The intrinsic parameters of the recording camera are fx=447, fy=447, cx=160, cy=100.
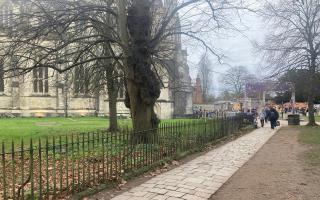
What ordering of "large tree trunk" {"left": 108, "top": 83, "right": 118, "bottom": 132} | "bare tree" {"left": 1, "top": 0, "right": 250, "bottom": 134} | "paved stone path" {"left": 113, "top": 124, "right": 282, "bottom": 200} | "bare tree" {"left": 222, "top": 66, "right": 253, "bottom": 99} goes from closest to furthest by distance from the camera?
"paved stone path" {"left": 113, "top": 124, "right": 282, "bottom": 200} → "bare tree" {"left": 1, "top": 0, "right": 250, "bottom": 134} → "large tree trunk" {"left": 108, "top": 83, "right": 118, "bottom": 132} → "bare tree" {"left": 222, "top": 66, "right": 253, "bottom": 99}

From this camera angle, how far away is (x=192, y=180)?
9.40 m

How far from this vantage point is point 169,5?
16.2 metres

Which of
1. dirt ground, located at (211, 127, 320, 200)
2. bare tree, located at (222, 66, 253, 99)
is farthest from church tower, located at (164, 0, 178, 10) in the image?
bare tree, located at (222, 66, 253, 99)

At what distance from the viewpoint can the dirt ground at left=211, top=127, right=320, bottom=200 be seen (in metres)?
8.21

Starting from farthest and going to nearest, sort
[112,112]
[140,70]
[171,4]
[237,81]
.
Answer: [237,81], [112,112], [171,4], [140,70]

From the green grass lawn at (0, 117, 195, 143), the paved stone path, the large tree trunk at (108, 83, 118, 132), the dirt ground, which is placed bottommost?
the dirt ground

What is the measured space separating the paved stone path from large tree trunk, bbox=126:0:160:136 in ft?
9.36

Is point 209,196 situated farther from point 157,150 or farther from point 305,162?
point 305,162

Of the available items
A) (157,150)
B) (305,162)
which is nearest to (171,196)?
(157,150)

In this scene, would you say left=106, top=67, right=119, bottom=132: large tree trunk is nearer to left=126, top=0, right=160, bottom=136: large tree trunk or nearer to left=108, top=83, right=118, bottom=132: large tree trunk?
left=108, top=83, right=118, bottom=132: large tree trunk

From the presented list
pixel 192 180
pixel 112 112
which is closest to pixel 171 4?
pixel 192 180

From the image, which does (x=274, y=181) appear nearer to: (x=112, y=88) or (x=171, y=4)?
(x=171, y=4)

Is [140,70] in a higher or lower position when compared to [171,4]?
lower

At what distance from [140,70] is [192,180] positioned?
6239mm
